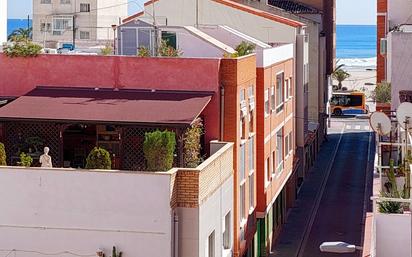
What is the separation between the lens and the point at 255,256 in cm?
4050

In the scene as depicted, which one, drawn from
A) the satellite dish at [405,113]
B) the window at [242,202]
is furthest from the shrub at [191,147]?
the satellite dish at [405,113]

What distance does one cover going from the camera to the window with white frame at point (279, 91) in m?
46.4

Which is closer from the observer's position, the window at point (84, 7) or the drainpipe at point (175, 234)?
the drainpipe at point (175, 234)

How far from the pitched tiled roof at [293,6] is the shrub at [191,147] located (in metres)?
53.1

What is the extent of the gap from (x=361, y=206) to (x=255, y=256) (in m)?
17.2

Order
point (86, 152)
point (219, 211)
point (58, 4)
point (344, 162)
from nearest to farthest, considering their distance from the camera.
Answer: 1. point (219, 211)
2. point (86, 152)
3. point (344, 162)
4. point (58, 4)

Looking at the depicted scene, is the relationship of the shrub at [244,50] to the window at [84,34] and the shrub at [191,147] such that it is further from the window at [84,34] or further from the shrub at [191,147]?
the window at [84,34]

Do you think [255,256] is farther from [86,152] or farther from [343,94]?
[343,94]

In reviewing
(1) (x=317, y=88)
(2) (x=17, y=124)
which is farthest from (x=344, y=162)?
(2) (x=17, y=124)

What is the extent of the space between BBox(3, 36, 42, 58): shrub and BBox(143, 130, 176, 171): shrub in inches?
309

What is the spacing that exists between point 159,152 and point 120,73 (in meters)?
6.70

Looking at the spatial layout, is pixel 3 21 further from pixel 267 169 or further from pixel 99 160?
pixel 99 160

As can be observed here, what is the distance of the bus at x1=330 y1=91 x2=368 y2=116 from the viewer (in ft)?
352

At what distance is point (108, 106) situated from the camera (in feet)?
102
